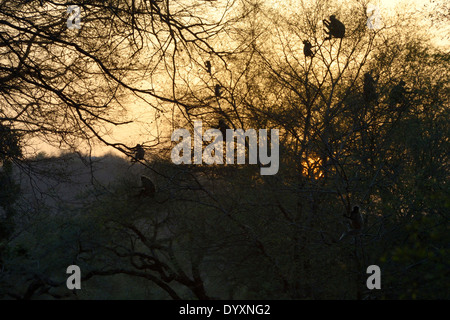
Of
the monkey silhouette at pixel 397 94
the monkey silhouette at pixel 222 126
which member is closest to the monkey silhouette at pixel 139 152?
the monkey silhouette at pixel 222 126

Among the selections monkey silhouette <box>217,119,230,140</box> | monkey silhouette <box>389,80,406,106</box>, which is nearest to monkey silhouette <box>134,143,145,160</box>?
monkey silhouette <box>217,119,230,140</box>

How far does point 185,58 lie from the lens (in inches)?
246

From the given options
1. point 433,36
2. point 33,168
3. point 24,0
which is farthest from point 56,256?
A: point 433,36

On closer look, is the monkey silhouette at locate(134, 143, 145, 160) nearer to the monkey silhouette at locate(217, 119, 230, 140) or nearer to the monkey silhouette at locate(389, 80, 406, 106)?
the monkey silhouette at locate(217, 119, 230, 140)

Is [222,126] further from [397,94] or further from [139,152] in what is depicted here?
[397,94]

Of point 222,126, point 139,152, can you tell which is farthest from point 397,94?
point 139,152

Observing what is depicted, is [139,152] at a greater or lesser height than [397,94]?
lesser

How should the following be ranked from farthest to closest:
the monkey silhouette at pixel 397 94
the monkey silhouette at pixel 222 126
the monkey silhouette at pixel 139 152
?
the monkey silhouette at pixel 397 94 < the monkey silhouette at pixel 222 126 < the monkey silhouette at pixel 139 152

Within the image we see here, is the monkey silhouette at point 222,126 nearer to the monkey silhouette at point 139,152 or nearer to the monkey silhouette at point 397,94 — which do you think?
the monkey silhouette at point 139,152

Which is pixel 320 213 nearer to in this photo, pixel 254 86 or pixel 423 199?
pixel 423 199

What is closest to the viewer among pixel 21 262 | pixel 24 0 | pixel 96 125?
pixel 24 0

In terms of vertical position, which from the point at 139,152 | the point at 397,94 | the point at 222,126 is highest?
the point at 397,94

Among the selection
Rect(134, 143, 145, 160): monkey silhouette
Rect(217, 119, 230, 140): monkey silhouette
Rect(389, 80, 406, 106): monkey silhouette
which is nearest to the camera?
Rect(134, 143, 145, 160): monkey silhouette
